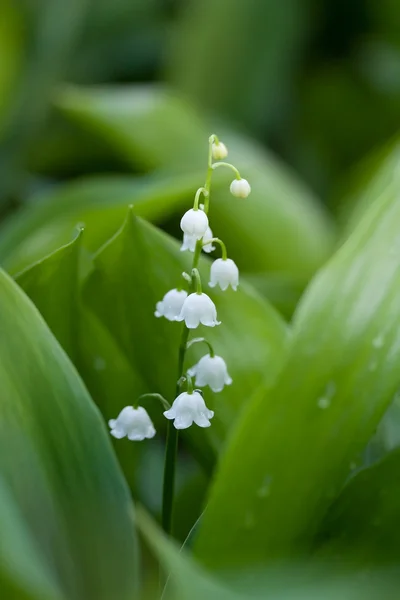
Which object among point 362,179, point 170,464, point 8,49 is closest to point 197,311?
point 170,464

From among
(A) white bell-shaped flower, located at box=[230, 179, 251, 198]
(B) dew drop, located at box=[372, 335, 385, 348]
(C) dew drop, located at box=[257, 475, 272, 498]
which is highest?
(A) white bell-shaped flower, located at box=[230, 179, 251, 198]

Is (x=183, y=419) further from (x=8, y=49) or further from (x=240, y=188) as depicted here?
(x=8, y=49)

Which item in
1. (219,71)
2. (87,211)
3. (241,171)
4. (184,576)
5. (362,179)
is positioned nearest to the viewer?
(184,576)

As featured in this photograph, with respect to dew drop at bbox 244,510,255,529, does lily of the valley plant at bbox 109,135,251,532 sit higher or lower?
higher

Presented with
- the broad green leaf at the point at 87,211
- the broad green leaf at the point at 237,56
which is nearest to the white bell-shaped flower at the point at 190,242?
the broad green leaf at the point at 87,211

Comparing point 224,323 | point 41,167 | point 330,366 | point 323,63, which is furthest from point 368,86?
Result: point 330,366

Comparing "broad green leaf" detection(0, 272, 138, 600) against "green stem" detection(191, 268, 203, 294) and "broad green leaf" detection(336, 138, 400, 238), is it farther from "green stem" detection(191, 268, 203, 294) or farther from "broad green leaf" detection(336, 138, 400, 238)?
"broad green leaf" detection(336, 138, 400, 238)

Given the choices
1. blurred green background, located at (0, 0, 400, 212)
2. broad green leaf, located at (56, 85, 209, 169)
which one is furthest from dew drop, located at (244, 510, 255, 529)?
blurred green background, located at (0, 0, 400, 212)
